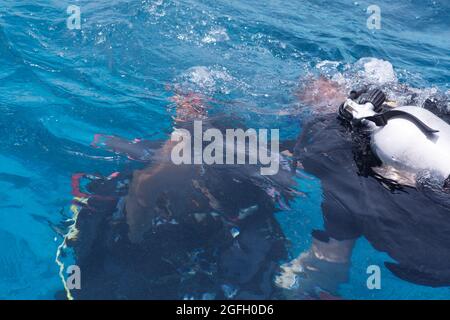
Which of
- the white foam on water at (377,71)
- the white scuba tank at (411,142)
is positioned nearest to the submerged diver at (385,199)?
the white scuba tank at (411,142)

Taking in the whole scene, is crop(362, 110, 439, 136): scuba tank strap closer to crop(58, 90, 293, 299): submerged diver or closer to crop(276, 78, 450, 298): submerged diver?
crop(276, 78, 450, 298): submerged diver

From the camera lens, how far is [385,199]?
370 centimetres

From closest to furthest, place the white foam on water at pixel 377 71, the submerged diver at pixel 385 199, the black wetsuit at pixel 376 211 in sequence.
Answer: the submerged diver at pixel 385 199 → the black wetsuit at pixel 376 211 → the white foam on water at pixel 377 71

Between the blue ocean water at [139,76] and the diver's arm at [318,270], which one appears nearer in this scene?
the diver's arm at [318,270]

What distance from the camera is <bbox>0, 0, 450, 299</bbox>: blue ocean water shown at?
404 centimetres

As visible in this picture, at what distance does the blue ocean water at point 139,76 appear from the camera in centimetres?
404

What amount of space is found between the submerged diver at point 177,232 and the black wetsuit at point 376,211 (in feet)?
1.56

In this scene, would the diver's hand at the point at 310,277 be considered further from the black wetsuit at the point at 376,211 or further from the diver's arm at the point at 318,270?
the black wetsuit at the point at 376,211

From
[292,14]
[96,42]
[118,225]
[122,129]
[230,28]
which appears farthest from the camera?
[292,14]

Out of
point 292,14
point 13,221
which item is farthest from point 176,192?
point 292,14

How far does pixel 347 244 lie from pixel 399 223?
0.48 meters

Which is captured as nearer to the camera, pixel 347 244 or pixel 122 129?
pixel 347 244
